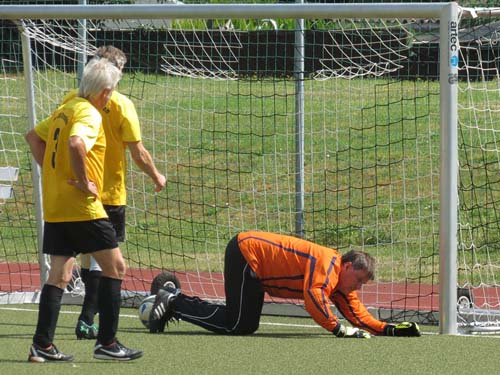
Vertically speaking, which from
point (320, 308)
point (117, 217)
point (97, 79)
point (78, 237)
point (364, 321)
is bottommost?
point (364, 321)

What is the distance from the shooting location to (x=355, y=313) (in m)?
7.90

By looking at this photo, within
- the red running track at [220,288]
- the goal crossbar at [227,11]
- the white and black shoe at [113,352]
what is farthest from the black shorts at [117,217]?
the red running track at [220,288]

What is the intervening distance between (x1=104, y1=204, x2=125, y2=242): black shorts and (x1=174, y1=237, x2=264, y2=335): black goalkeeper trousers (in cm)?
70

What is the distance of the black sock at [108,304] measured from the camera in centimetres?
670

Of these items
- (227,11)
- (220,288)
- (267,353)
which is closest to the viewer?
(267,353)

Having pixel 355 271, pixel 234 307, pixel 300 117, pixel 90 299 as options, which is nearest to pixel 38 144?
pixel 90 299

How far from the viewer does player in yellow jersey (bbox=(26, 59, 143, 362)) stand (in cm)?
656

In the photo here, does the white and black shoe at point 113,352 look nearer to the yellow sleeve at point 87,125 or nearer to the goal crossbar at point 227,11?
the yellow sleeve at point 87,125

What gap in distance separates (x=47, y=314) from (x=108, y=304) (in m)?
0.37

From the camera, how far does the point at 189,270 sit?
11570mm

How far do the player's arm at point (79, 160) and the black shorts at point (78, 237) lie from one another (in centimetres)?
24

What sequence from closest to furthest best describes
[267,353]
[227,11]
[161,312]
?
[267,353]
[161,312]
[227,11]

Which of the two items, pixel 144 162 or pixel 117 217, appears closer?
pixel 144 162

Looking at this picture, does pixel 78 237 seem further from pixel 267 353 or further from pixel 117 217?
pixel 267 353
